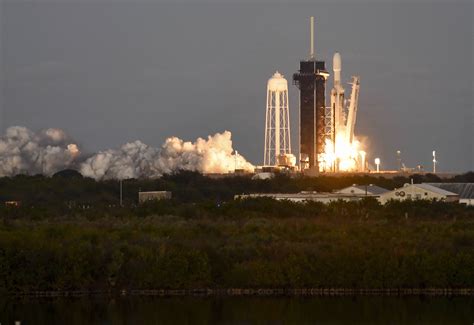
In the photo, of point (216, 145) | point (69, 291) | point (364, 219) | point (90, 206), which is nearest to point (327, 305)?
point (69, 291)

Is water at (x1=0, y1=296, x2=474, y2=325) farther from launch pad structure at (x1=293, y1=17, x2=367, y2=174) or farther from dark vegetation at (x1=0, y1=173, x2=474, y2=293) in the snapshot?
launch pad structure at (x1=293, y1=17, x2=367, y2=174)

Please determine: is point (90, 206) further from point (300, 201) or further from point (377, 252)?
point (377, 252)

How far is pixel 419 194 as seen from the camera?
83.4 metres

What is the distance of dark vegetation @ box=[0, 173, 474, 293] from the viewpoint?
54.4m

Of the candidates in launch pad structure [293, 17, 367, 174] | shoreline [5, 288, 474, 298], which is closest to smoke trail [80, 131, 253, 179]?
launch pad structure [293, 17, 367, 174]

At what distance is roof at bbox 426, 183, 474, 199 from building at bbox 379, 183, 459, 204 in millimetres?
788

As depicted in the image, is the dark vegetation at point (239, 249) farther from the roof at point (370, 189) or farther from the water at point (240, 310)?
the roof at point (370, 189)

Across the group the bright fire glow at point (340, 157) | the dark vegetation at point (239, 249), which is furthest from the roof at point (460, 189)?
the bright fire glow at point (340, 157)

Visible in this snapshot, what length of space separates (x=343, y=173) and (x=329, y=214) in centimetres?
2971

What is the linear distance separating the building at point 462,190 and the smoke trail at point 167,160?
76.6ft

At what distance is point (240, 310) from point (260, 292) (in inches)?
176

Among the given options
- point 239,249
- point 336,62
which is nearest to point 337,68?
point 336,62

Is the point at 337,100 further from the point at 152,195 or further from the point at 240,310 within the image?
the point at 240,310

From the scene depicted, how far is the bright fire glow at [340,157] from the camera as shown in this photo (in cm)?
10506
